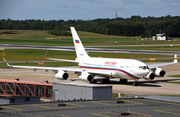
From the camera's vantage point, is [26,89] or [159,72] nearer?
[26,89]

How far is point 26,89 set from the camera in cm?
5759

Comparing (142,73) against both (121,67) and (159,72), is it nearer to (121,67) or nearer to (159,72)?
(121,67)

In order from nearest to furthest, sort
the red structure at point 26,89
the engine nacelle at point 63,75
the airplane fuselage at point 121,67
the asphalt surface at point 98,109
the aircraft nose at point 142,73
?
1. the asphalt surface at point 98,109
2. the red structure at point 26,89
3. the aircraft nose at point 142,73
4. the airplane fuselage at point 121,67
5. the engine nacelle at point 63,75

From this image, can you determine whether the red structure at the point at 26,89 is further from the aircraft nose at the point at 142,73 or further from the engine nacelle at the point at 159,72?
the engine nacelle at the point at 159,72

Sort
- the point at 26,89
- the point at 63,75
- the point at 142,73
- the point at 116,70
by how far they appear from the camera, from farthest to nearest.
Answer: the point at 63,75, the point at 116,70, the point at 142,73, the point at 26,89

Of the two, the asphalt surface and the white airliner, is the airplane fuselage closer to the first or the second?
the white airliner

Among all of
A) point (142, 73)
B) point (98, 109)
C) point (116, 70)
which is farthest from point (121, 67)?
point (98, 109)

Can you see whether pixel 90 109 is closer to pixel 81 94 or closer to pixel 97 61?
pixel 81 94

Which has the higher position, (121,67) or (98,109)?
(121,67)

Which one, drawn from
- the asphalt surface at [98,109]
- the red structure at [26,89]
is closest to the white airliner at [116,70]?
the red structure at [26,89]

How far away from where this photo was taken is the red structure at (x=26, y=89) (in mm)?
52844

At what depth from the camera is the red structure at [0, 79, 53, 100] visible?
5284 centimetres

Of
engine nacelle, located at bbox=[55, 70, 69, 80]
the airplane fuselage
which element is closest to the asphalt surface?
the airplane fuselage

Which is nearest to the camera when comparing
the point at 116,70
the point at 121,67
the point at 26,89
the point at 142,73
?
the point at 26,89
